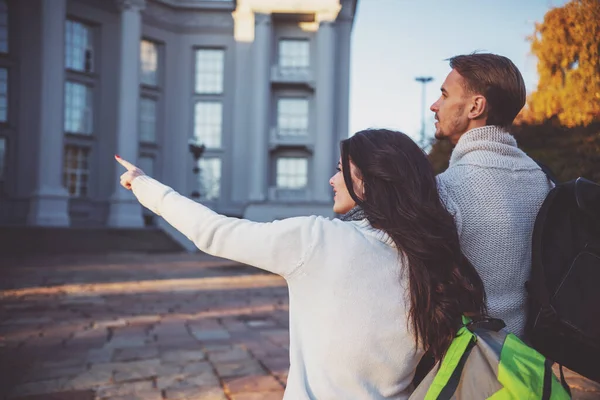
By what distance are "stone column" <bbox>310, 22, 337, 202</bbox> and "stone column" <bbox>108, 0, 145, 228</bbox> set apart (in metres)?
7.38

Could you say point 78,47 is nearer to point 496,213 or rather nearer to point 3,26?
point 3,26

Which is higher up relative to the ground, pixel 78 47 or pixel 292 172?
pixel 78 47

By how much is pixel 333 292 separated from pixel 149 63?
24.2 meters

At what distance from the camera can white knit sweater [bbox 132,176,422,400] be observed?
51.6 inches

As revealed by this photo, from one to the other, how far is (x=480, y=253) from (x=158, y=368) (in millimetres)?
3095

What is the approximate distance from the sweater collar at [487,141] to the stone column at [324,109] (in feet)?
70.8

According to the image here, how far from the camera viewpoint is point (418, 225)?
4.37 ft

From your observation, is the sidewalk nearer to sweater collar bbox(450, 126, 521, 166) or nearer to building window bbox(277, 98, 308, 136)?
sweater collar bbox(450, 126, 521, 166)

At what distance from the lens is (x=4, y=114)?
20.1 meters

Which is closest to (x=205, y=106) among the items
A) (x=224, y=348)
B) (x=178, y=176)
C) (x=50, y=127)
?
(x=178, y=176)

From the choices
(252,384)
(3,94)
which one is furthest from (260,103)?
(252,384)

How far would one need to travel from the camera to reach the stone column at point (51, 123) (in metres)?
18.6

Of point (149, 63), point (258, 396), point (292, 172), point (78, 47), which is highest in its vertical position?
point (78, 47)

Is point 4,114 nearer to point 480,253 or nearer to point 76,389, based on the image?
point 76,389
